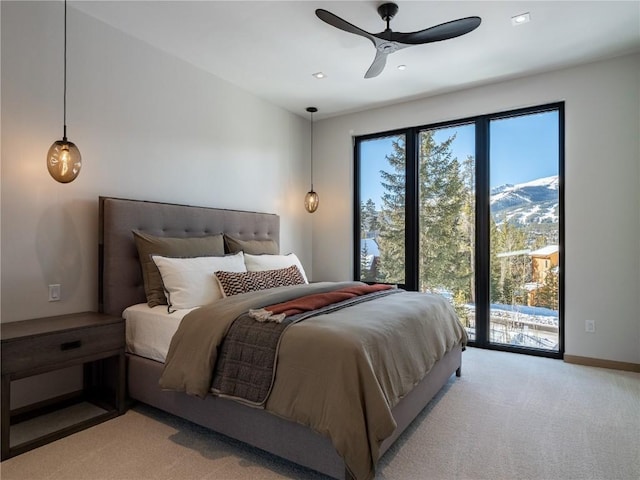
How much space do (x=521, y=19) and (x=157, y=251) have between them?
10.9ft

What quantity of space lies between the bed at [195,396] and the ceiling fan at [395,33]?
6.07 ft

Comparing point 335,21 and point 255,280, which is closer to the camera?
point 335,21

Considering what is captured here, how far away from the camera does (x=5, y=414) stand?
205 cm

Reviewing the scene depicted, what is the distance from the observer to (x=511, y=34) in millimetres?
3162

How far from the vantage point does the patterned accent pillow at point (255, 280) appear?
2920mm

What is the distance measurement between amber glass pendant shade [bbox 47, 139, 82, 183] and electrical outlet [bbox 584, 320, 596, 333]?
14.9 feet

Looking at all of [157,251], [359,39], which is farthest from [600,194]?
[157,251]

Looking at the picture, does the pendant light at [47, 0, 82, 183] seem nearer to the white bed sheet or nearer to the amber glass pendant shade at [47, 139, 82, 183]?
the amber glass pendant shade at [47, 139, 82, 183]

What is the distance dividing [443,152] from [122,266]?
144 inches

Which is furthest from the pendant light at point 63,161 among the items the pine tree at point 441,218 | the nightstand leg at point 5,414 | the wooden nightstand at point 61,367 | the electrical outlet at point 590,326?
the electrical outlet at point 590,326

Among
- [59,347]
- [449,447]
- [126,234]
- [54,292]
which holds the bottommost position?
[449,447]

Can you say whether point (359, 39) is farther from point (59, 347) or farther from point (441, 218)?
point (59, 347)

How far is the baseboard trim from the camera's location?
3.50 metres

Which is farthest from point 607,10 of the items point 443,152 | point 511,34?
point 443,152
